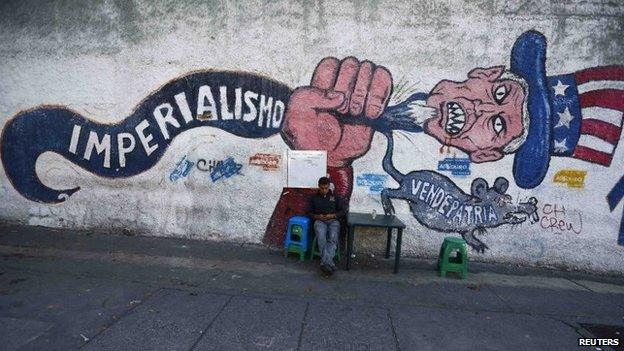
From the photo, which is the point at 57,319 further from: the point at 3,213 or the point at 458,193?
the point at 458,193

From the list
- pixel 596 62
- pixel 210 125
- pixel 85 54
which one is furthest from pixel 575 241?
pixel 85 54

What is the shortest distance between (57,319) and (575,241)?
752cm

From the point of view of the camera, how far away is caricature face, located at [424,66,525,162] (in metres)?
6.30

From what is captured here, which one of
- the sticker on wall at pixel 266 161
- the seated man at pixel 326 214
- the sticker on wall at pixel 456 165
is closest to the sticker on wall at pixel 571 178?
the sticker on wall at pixel 456 165

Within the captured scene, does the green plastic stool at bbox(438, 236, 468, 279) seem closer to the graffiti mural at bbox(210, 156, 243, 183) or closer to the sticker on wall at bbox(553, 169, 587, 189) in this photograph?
the sticker on wall at bbox(553, 169, 587, 189)

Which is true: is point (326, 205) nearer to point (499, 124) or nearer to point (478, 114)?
point (478, 114)

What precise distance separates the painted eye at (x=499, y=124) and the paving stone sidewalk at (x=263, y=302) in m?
2.29

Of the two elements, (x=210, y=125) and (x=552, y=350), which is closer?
(x=552, y=350)

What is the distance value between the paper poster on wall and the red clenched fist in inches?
3.8

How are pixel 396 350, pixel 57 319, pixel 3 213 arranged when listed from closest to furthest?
pixel 396 350 → pixel 57 319 → pixel 3 213

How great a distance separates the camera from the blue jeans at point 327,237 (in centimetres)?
558

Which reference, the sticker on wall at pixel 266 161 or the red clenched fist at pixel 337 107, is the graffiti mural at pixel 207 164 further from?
the red clenched fist at pixel 337 107

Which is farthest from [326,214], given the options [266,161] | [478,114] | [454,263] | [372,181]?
[478,114]

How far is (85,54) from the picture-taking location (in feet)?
22.2
